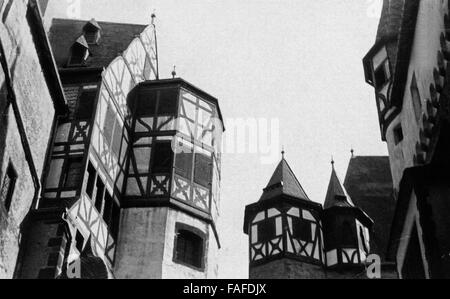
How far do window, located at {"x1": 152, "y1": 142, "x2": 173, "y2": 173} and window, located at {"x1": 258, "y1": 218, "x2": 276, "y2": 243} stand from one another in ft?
22.1

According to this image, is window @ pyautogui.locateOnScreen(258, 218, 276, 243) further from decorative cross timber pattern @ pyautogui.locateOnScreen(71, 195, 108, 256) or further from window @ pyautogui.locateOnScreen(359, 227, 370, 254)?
decorative cross timber pattern @ pyautogui.locateOnScreen(71, 195, 108, 256)

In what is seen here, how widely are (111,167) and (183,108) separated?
169 inches

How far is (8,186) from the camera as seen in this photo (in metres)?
16.0

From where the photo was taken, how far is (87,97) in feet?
69.9

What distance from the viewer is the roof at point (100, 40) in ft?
79.3

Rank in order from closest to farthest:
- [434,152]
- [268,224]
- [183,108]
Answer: [434,152] < [183,108] < [268,224]

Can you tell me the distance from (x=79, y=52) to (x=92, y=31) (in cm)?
245

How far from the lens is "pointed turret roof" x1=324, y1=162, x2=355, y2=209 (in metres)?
29.4

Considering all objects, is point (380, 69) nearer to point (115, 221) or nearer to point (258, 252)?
point (258, 252)

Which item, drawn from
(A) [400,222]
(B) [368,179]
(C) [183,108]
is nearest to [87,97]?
(C) [183,108]

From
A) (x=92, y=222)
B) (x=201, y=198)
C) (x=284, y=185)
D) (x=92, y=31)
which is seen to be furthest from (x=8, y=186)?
(x=284, y=185)

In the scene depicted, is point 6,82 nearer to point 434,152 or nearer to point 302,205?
point 434,152

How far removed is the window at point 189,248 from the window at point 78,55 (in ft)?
22.2

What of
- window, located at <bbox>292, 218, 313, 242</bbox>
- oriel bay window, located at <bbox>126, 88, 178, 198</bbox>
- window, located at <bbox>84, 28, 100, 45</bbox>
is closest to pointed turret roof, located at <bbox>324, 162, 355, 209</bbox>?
window, located at <bbox>292, 218, 313, 242</bbox>
